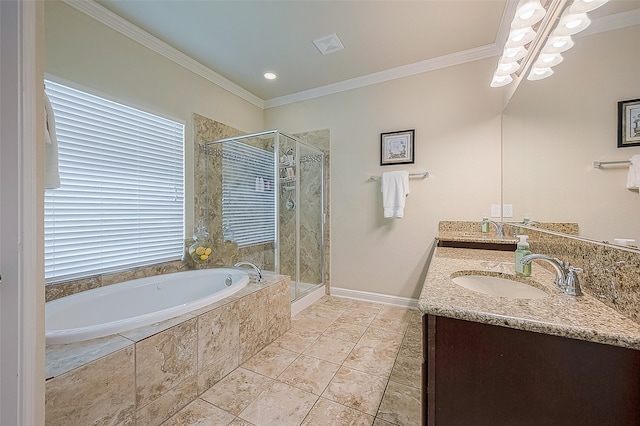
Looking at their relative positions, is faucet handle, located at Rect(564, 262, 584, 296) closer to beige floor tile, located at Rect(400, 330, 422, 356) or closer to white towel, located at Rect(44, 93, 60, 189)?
beige floor tile, located at Rect(400, 330, 422, 356)

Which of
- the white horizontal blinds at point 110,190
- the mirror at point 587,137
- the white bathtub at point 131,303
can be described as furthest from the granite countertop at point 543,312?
the white horizontal blinds at point 110,190

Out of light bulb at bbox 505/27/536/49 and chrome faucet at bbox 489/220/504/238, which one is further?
chrome faucet at bbox 489/220/504/238

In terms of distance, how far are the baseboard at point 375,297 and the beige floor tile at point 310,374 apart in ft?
4.05

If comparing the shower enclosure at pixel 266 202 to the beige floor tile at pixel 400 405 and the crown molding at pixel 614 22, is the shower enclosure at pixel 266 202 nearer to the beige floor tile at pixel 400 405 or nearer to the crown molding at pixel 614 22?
the beige floor tile at pixel 400 405

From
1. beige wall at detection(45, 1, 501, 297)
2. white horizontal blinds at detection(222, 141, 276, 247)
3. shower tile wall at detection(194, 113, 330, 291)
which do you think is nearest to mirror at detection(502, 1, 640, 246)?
beige wall at detection(45, 1, 501, 297)

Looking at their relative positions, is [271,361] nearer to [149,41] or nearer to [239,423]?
[239,423]

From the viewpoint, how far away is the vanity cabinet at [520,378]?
604mm

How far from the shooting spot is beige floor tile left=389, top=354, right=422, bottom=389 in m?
1.54

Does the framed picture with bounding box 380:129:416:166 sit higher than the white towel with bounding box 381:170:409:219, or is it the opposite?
the framed picture with bounding box 380:129:416:166

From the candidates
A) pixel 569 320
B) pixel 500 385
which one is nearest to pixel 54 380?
pixel 500 385

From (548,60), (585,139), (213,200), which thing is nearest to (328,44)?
(548,60)

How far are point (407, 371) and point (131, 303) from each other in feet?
6.65

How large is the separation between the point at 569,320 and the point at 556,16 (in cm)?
147

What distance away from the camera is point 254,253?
2766 mm
